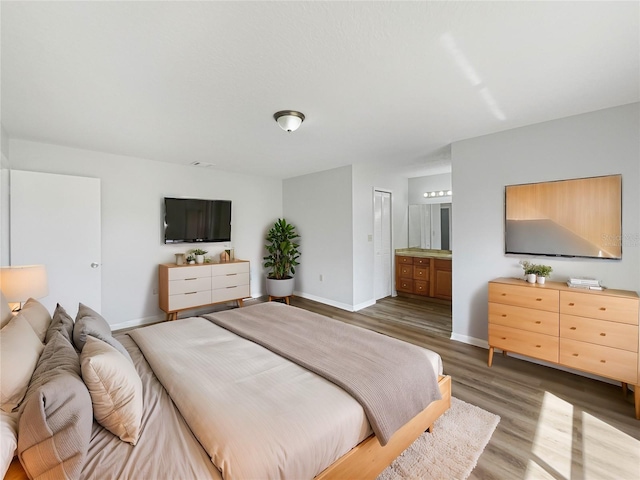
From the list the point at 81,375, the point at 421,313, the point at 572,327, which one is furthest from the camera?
the point at 421,313

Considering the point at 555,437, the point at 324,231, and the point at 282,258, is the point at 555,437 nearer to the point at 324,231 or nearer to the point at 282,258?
the point at 324,231

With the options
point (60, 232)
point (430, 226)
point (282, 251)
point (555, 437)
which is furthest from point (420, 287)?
point (60, 232)

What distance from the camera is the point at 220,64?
1.91m

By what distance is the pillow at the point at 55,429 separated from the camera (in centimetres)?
94

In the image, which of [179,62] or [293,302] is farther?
[293,302]

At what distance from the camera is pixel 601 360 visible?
235 centimetres

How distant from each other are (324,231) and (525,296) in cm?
323

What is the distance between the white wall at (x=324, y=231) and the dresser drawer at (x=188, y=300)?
191 cm

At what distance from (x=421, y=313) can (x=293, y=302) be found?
2.29 meters

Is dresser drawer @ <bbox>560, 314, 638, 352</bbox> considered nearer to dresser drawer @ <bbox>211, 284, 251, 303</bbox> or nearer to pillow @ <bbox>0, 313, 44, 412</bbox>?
pillow @ <bbox>0, 313, 44, 412</bbox>

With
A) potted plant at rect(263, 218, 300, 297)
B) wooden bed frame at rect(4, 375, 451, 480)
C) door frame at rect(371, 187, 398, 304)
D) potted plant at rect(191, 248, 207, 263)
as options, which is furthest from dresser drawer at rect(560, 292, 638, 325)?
potted plant at rect(191, 248, 207, 263)

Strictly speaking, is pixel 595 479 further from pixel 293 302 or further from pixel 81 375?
pixel 293 302

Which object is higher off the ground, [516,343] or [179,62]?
[179,62]

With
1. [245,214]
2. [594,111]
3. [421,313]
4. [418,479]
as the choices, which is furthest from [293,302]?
[594,111]
